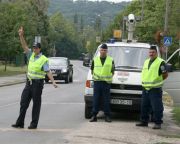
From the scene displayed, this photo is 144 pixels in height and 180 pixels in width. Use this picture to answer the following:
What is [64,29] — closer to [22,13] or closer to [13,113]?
[22,13]

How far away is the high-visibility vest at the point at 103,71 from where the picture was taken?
15.1m

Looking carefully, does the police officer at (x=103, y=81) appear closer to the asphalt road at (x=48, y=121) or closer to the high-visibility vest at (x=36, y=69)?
the asphalt road at (x=48, y=121)

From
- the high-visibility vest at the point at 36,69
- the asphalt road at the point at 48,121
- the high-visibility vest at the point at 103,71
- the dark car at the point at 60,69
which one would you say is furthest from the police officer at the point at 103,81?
the dark car at the point at 60,69

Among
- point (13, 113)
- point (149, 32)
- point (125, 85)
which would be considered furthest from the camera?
point (149, 32)

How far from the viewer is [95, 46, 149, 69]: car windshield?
53.4 feet

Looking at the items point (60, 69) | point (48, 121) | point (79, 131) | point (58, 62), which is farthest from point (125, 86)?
point (58, 62)

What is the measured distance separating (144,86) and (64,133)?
2.66 meters

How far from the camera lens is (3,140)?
37.4 ft

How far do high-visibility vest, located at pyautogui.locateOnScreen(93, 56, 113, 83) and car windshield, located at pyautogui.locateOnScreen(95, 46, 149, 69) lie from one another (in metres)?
0.99

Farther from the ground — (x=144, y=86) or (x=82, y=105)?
(x=144, y=86)

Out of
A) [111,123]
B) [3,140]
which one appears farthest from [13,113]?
[3,140]

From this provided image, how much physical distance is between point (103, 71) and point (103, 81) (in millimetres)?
246

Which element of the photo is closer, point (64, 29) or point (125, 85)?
point (125, 85)

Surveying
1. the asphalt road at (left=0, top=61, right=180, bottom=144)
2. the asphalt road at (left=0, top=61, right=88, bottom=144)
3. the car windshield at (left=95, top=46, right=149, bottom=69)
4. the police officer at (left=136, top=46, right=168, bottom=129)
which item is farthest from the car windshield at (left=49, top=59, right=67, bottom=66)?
the police officer at (left=136, top=46, right=168, bottom=129)
